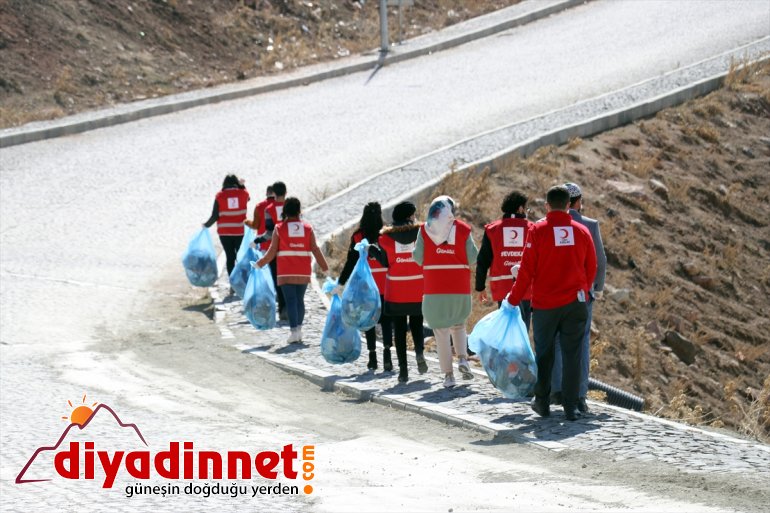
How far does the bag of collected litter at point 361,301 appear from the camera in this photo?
40.5ft

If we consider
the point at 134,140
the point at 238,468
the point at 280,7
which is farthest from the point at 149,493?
the point at 280,7

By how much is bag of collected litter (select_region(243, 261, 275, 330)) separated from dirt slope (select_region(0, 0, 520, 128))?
40.3 ft

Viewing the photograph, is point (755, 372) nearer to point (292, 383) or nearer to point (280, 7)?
point (292, 383)

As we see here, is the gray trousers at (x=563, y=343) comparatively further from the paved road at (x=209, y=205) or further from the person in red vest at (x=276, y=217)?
the person in red vest at (x=276, y=217)

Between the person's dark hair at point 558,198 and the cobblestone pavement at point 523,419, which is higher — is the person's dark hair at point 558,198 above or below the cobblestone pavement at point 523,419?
above

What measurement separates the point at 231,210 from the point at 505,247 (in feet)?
19.3

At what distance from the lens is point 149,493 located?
8625mm

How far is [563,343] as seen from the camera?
10445mm

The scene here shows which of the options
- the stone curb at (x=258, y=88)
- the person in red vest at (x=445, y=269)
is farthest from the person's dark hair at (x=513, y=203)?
the stone curb at (x=258, y=88)

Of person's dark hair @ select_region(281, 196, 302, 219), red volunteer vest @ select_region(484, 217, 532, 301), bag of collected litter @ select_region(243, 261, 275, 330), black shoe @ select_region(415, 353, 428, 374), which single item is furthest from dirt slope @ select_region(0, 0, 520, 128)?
red volunteer vest @ select_region(484, 217, 532, 301)

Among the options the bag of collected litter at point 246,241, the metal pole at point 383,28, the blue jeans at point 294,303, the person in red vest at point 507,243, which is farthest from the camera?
the metal pole at point 383,28

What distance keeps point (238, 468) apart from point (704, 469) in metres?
2.93

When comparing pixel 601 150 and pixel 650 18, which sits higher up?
pixel 650 18

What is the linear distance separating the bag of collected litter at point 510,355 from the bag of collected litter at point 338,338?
7.65ft
